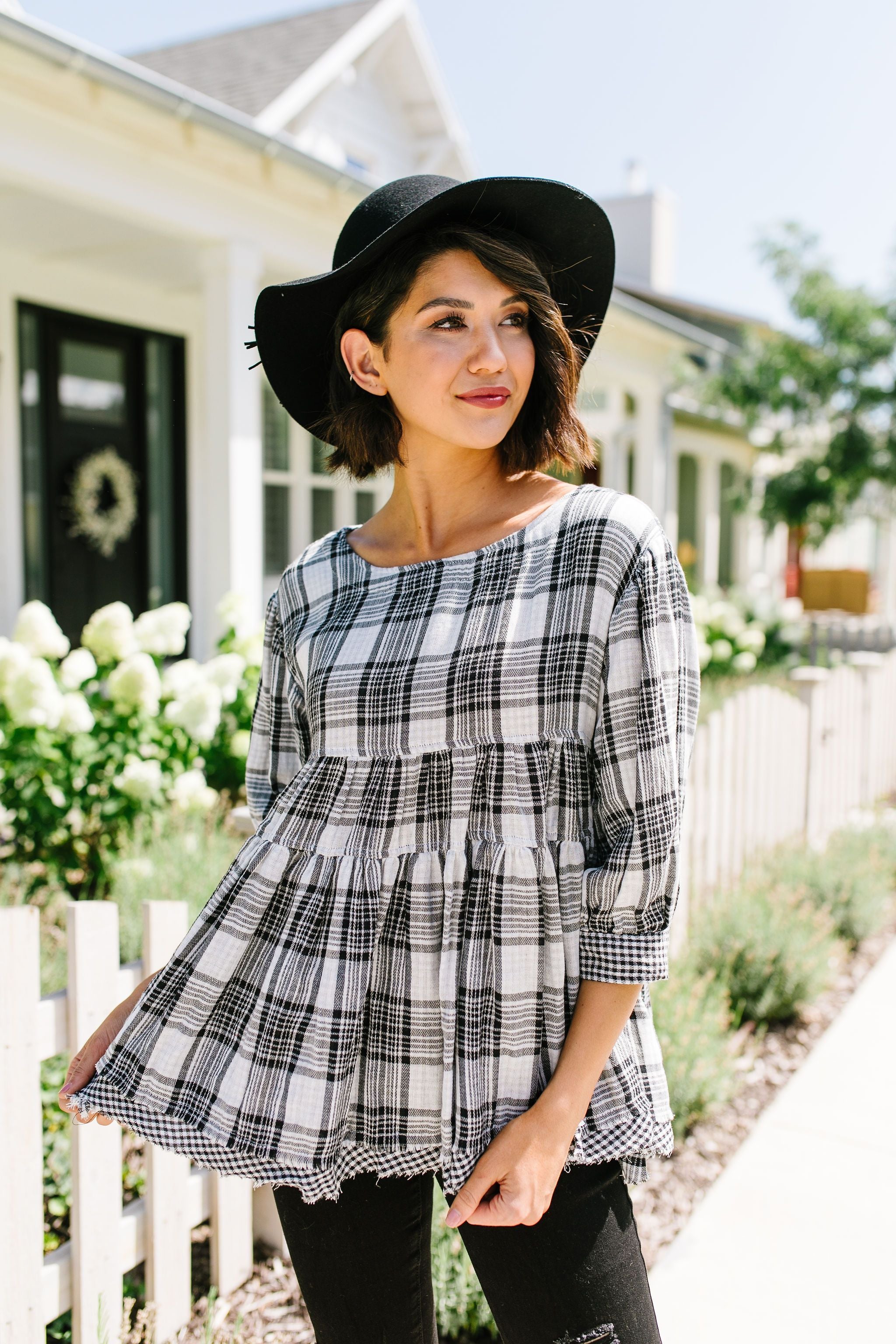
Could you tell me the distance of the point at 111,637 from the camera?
13.0 ft

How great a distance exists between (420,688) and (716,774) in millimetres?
2983

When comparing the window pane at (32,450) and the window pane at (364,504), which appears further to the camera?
the window pane at (364,504)

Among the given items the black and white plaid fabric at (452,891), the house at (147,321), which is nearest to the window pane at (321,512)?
the house at (147,321)

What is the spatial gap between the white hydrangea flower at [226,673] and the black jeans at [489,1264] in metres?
2.85

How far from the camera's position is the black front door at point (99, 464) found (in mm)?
6520

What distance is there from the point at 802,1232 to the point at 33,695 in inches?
104

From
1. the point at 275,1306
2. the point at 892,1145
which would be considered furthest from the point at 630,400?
the point at 275,1306

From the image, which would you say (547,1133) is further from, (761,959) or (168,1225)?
(761,959)

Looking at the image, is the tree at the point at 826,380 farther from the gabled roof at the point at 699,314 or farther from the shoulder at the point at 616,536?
the shoulder at the point at 616,536

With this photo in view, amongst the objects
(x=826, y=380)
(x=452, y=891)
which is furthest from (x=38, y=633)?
(x=826, y=380)

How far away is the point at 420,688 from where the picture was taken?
135cm

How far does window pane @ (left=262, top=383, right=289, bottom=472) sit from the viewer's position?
321 inches

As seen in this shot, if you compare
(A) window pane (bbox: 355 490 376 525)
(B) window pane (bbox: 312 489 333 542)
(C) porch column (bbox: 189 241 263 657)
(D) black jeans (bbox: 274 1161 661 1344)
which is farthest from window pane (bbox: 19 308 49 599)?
(D) black jeans (bbox: 274 1161 661 1344)

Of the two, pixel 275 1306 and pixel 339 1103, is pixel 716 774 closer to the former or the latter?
pixel 275 1306
